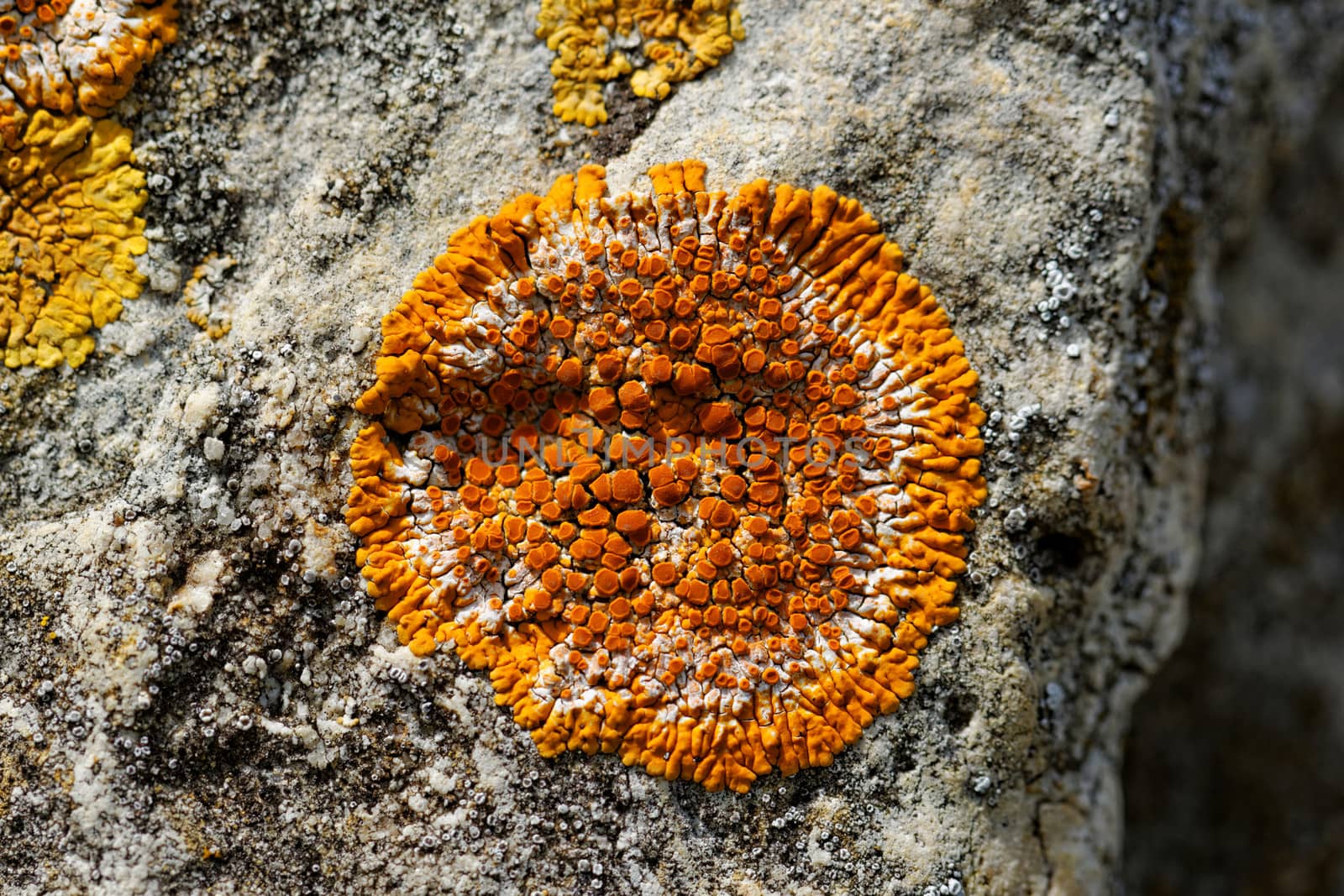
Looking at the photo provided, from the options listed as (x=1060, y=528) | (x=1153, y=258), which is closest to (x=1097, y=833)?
(x=1060, y=528)

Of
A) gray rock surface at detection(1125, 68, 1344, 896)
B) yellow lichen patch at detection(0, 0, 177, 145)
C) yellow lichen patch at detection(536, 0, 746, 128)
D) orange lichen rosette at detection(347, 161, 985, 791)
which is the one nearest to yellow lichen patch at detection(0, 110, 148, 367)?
yellow lichen patch at detection(0, 0, 177, 145)

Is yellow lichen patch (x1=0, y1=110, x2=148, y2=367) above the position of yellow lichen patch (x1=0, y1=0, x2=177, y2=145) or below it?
below

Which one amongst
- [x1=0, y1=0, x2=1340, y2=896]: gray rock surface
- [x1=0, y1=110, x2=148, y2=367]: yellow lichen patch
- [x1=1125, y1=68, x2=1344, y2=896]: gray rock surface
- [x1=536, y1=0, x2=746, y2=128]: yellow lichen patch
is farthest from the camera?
[x1=1125, y1=68, x2=1344, y2=896]: gray rock surface

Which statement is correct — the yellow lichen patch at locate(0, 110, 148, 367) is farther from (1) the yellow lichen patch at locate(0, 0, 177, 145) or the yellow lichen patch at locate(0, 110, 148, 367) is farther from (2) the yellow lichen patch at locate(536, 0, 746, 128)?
(2) the yellow lichen patch at locate(536, 0, 746, 128)

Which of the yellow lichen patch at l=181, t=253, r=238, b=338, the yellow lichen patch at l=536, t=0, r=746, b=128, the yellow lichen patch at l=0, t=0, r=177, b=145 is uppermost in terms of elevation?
the yellow lichen patch at l=0, t=0, r=177, b=145

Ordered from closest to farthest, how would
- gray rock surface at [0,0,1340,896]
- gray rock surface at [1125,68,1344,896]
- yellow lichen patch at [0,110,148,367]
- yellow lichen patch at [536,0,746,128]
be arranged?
gray rock surface at [0,0,1340,896], yellow lichen patch at [0,110,148,367], yellow lichen patch at [536,0,746,128], gray rock surface at [1125,68,1344,896]

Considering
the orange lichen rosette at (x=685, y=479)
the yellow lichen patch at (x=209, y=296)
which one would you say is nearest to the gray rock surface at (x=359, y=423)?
the yellow lichen patch at (x=209, y=296)
